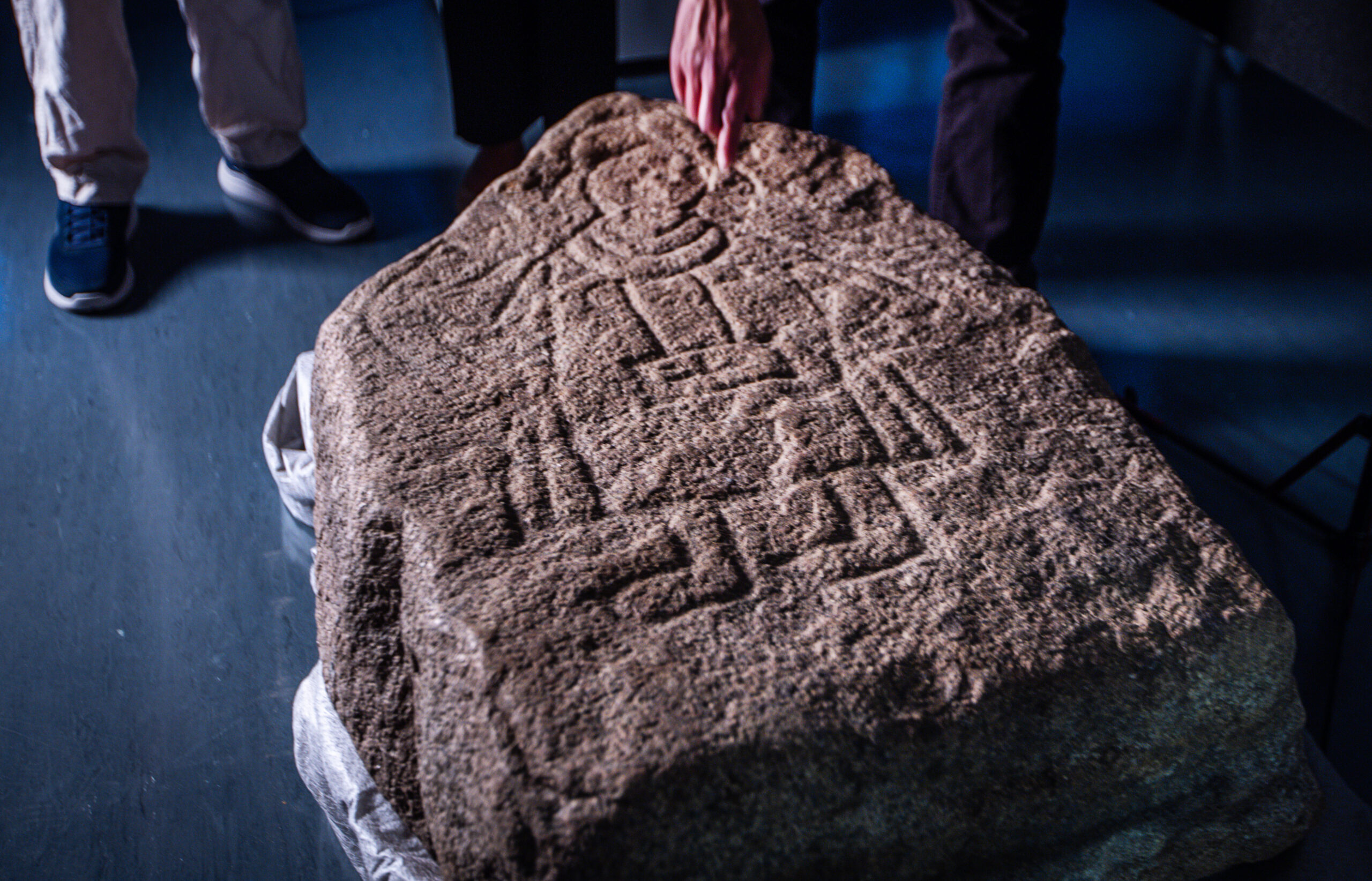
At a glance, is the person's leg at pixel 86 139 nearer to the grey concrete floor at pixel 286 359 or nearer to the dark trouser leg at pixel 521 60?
the grey concrete floor at pixel 286 359

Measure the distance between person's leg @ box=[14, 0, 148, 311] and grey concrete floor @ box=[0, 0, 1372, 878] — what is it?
3.1 inches

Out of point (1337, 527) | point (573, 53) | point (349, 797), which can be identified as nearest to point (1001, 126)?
point (1337, 527)

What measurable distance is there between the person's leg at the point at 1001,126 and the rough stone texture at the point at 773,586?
18.4 inches

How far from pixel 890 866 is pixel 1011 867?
0.15m

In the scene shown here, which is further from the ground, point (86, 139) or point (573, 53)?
point (573, 53)

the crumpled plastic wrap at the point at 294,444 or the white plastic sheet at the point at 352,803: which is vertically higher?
the crumpled plastic wrap at the point at 294,444

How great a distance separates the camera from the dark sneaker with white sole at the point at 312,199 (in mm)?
2477

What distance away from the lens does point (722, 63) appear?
60.2 inches

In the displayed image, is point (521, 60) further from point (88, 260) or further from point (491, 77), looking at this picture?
point (88, 260)

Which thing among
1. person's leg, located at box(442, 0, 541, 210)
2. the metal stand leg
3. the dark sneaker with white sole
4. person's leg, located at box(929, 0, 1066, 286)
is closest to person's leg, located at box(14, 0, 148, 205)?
the dark sneaker with white sole

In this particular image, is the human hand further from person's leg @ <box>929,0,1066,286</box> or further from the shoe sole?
the shoe sole

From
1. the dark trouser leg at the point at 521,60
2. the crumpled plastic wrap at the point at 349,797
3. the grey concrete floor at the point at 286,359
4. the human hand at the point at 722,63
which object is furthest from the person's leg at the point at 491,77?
the crumpled plastic wrap at the point at 349,797

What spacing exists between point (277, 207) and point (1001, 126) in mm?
1605

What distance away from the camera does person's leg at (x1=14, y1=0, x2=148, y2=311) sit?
217 cm
